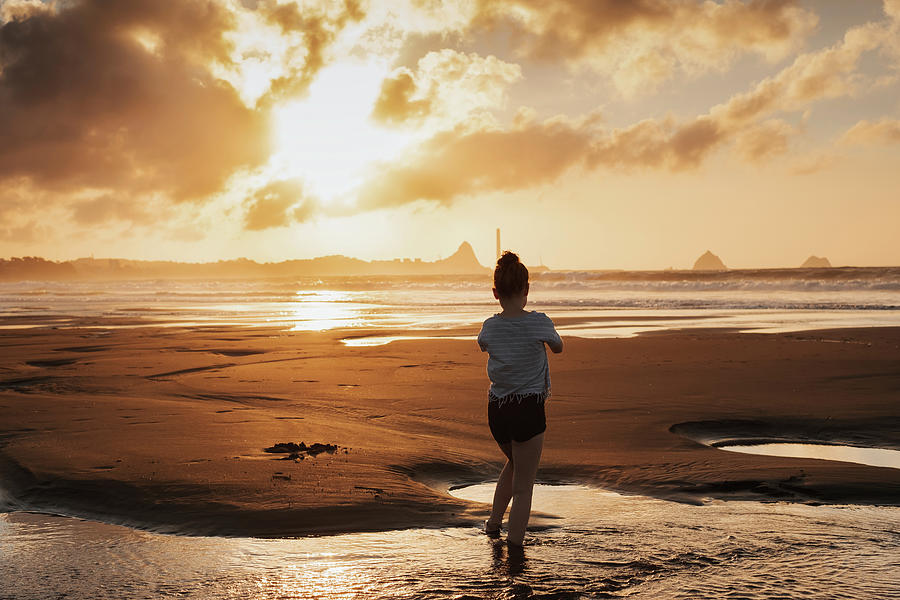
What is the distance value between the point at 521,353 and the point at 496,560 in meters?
1.26

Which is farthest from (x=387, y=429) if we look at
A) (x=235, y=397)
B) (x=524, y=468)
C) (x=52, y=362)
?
(x=52, y=362)

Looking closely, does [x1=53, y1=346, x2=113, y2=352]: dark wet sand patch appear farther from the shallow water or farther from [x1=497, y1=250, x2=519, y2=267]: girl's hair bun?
[x1=497, y1=250, x2=519, y2=267]: girl's hair bun

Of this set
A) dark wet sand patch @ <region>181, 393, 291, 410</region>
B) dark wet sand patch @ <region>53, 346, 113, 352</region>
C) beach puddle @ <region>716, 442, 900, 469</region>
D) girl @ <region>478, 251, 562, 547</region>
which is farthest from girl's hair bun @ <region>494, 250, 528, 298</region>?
dark wet sand patch @ <region>53, 346, 113, 352</region>

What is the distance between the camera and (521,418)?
4.57 meters

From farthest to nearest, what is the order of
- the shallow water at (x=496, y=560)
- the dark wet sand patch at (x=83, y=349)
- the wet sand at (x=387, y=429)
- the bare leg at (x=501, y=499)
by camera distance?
Answer: the dark wet sand patch at (x=83, y=349)
the wet sand at (x=387, y=429)
the bare leg at (x=501, y=499)
the shallow water at (x=496, y=560)

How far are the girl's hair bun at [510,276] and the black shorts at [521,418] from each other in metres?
0.68

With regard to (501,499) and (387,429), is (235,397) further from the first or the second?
(501,499)

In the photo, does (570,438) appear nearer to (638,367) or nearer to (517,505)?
(517,505)

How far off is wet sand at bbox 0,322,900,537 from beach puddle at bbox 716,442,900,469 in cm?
29

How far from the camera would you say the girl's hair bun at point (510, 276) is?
179 inches

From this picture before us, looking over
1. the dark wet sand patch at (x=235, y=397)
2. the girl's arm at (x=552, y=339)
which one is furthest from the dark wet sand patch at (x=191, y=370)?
the girl's arm at (x=552, y=339)

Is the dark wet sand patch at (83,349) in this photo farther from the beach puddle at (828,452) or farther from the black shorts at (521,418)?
the black shorts at (521,418)

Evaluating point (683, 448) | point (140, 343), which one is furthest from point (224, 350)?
point (683, 448)

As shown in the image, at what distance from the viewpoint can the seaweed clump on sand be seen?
6593 millimetres
